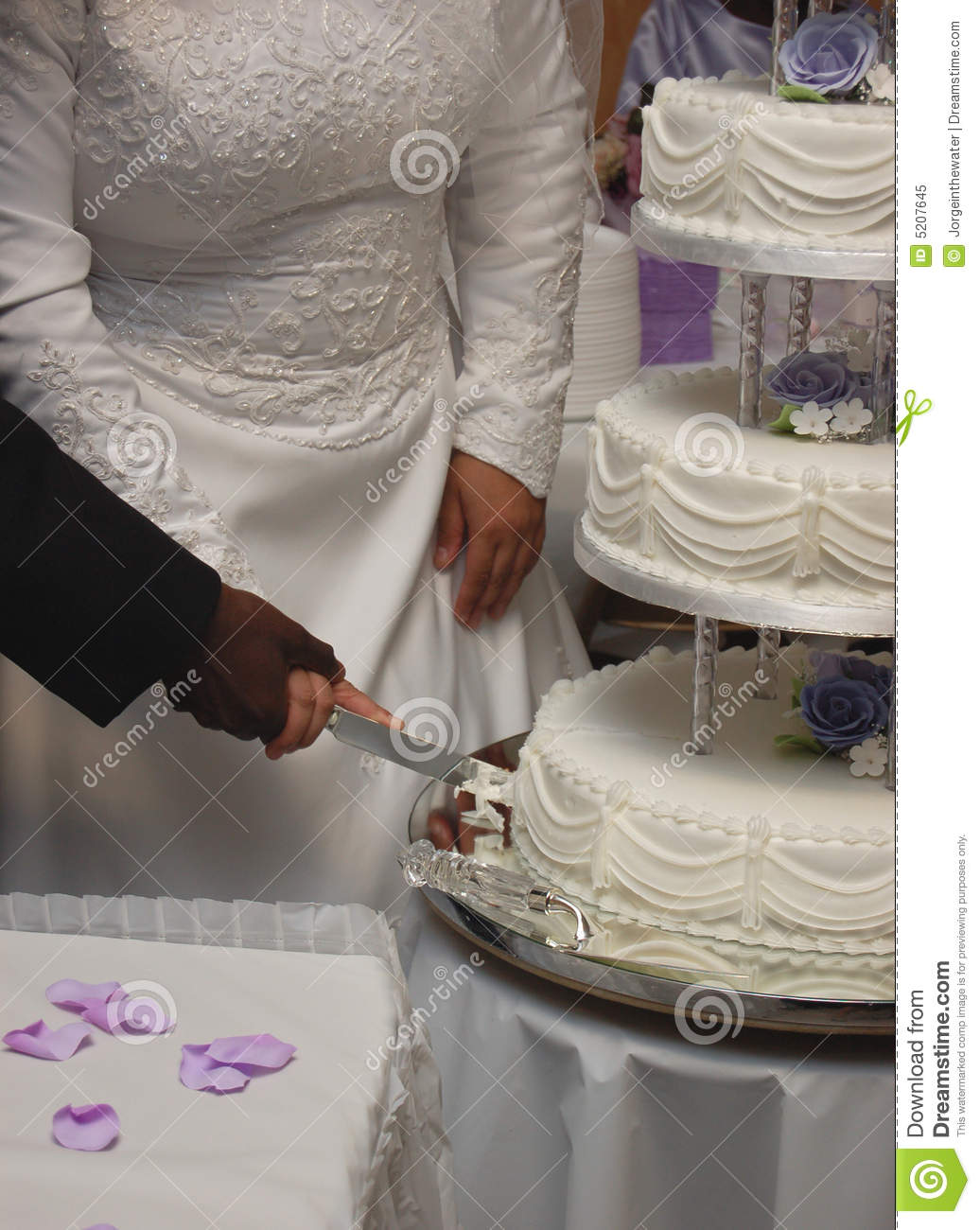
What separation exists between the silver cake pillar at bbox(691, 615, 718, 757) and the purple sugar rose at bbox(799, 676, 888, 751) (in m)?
0.11

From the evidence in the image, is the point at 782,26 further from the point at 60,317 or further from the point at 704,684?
the point at 60,317

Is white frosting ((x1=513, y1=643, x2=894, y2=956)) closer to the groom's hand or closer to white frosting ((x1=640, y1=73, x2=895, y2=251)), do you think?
the groom's hand

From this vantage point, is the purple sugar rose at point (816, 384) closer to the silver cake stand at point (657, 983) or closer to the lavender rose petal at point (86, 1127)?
the silver cake stand at point (657, 983)

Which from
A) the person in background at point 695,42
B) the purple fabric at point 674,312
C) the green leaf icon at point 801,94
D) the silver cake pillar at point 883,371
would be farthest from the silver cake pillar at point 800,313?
the person in background at point 695,42

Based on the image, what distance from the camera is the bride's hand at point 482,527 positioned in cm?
214

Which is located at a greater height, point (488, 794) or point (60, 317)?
point (60, 317)

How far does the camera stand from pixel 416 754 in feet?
5.77

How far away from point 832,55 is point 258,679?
0.94 m

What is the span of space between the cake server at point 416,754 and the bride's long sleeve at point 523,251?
0.50 metres

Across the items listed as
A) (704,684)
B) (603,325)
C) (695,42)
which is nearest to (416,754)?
(704,684)

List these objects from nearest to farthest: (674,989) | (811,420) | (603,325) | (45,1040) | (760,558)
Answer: (45,1040) < (674,989) < (760,558) < (811,420) < (603,325)

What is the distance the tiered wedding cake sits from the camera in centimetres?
151

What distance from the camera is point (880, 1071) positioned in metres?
1.47
